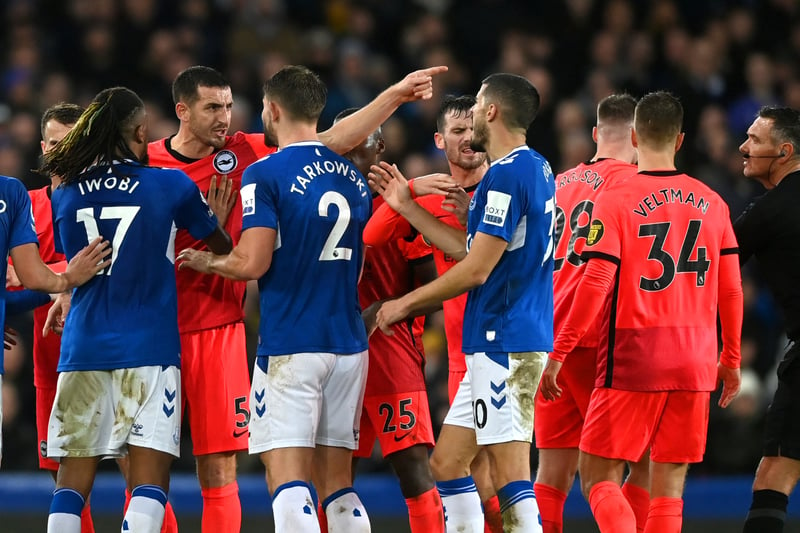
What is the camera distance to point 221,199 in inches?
269

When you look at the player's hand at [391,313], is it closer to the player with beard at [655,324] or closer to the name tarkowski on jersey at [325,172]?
the name tarkowski on jersey at [325,172]

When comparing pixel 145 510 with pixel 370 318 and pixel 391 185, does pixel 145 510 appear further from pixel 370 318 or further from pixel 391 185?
pixel 391 185

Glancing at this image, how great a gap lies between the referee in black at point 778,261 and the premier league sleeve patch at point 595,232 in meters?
0.90

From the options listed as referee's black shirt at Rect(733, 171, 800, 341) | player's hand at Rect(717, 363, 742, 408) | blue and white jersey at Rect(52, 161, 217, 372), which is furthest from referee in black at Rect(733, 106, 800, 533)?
blue and white jersey at Rect(52, 161, 217, 372)

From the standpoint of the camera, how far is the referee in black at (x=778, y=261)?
6.63m

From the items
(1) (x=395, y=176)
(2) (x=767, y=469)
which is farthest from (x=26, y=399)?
(2) (x=767, y=469)

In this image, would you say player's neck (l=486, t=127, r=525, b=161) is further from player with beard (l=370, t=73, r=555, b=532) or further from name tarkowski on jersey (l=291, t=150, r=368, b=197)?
name tarkowski on jersey (l=291, t=150, r=368, b=197)

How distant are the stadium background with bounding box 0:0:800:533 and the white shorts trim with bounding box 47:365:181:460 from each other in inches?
206

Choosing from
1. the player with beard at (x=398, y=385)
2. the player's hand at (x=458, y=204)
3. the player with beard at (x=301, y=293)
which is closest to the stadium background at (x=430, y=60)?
the player with beard at (x=398, y=385)

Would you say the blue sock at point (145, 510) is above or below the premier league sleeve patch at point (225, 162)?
below

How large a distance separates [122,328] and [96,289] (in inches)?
9.6

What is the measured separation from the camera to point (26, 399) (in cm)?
1140

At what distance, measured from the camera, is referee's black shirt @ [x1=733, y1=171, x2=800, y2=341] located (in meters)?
6.76

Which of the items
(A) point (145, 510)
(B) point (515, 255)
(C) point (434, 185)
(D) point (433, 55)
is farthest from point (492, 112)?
(D) point (433, 55)
